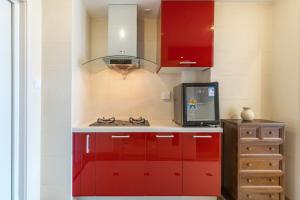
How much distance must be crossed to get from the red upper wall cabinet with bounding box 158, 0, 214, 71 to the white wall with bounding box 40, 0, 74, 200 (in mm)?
1004

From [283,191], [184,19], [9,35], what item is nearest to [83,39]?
[9,35]

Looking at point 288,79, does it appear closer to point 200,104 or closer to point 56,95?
point 200,104

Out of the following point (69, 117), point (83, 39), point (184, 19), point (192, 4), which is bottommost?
point (69, 117)

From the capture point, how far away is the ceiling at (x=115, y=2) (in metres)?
2.52

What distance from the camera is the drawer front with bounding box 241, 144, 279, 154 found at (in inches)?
87.7

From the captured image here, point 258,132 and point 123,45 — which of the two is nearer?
point 258,132

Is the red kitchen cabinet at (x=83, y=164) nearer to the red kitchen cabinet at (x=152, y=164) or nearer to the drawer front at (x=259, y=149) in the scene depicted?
the red kitchen cabinet at (x=152, y=164)

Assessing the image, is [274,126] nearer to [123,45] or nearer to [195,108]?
[195,108]

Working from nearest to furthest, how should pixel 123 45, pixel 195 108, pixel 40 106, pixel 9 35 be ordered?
1. pixel 9 35
2. pixel 40 106
3. pixel 195 108
4. pixel 123 45

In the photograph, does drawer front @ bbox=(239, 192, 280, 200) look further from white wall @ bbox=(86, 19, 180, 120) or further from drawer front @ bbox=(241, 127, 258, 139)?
white wall @ bbox=(86, 19, 180, 120)

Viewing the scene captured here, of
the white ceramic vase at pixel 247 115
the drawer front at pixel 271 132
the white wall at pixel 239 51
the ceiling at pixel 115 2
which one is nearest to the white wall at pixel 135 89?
the ceiling at pixel 115 2

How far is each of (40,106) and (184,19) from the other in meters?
1.74

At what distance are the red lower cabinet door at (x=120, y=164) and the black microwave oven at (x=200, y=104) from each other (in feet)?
1.73

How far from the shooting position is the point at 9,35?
1797mm
